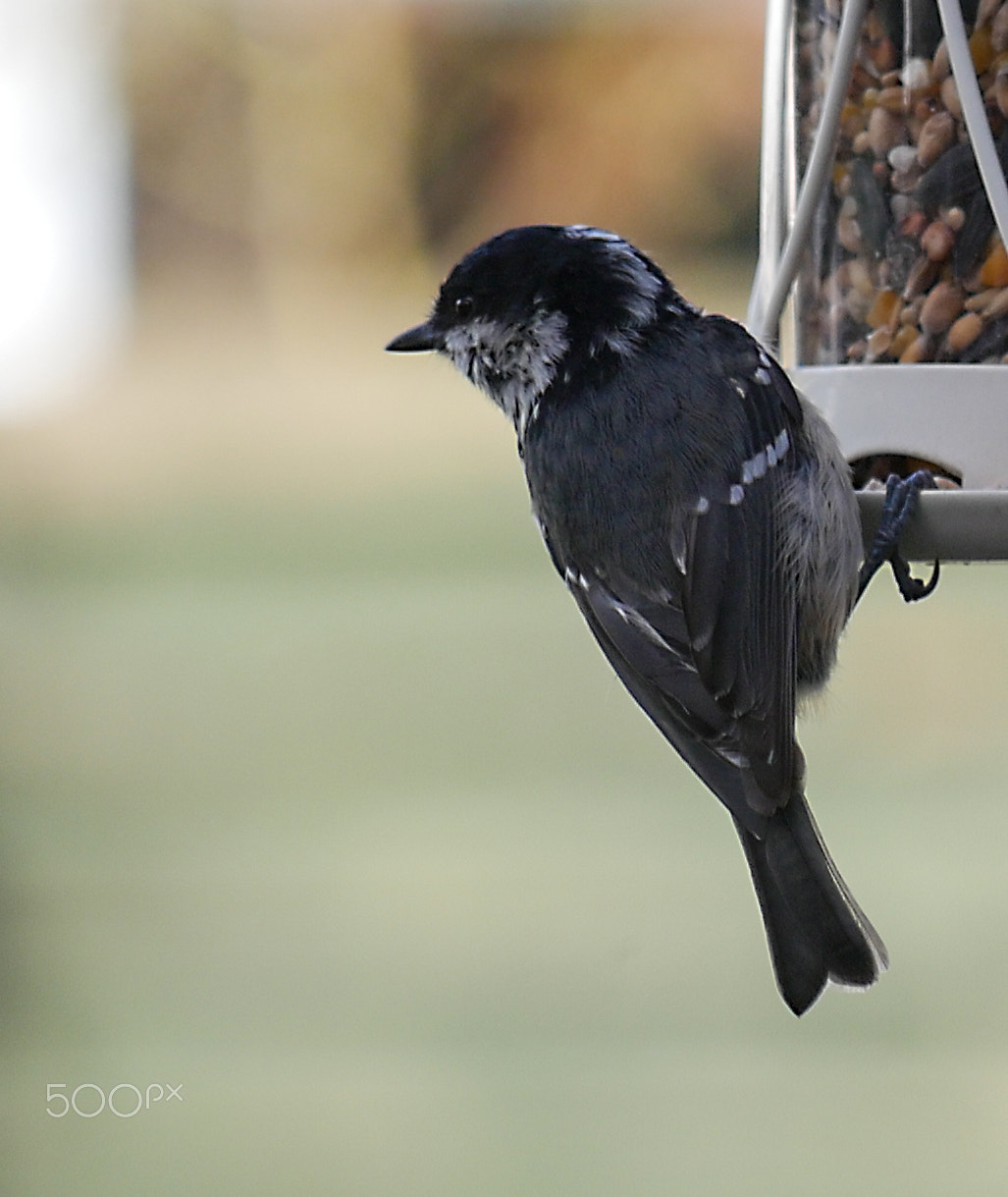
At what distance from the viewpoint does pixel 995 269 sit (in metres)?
1.59

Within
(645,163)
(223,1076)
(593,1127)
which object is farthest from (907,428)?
(223,1076)

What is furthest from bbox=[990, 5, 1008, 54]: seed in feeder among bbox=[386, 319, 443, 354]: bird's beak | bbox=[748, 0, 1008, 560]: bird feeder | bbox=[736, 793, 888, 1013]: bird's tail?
bbox=[736, 793, 888, 1013]: bird's tail

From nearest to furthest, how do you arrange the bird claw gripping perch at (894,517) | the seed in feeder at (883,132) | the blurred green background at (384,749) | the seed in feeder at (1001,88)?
the bird claw gripping perch at (894,517) < the seed in feeder at (1001,88) < the seed in feeder at (883,132) < the blurred green background at (384,749)

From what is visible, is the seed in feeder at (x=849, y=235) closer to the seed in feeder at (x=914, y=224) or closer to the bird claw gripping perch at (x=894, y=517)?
the seed in feeder at (x=914, y=224)

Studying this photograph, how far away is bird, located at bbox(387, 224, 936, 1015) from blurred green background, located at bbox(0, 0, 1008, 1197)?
1.65 meters

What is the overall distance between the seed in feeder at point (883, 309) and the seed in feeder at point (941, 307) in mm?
37

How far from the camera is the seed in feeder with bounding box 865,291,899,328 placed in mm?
1649

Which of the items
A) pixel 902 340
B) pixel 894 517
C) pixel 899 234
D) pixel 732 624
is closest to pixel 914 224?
pixel 899 234

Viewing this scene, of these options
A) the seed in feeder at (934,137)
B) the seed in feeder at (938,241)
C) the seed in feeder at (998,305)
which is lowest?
the seed in feeder at (998,305)

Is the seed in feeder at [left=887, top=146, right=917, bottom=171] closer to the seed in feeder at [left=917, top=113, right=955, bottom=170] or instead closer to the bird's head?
the seed in feeder at [left=917, top=113, right=955, bottom=170]

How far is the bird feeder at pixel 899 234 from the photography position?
4.98 ft

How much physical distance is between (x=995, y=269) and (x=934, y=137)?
157 millimetres

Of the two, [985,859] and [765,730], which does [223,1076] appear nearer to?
[985,859]

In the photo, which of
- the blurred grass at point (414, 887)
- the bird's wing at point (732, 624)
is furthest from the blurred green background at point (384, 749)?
the bird's wing at point (732, 624)
